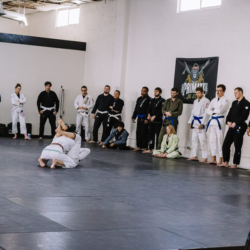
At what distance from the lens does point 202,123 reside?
905 cm

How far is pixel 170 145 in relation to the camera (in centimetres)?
928

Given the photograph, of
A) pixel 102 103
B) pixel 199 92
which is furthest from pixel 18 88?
pixel 199 92

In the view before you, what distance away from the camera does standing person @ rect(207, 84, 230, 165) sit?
28.1 ft

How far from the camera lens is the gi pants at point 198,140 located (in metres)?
9.04

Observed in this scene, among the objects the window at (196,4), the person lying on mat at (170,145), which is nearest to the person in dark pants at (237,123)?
the person lying on mat at (170,145)

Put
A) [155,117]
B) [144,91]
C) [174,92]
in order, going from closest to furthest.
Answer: [174,92], [155,117], [144,91]

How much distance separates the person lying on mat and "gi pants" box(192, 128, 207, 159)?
341 mm

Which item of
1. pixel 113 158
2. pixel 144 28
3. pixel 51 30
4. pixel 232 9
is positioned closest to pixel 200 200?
pixel 113 158

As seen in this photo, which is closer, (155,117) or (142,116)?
(155,117)

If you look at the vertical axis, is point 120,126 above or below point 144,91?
below

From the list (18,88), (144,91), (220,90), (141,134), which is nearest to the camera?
(220,90)

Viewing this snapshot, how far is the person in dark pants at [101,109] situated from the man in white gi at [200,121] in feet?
8.82

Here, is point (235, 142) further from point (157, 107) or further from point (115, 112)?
point (115, 112)

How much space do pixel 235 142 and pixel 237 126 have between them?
0.30 metres
